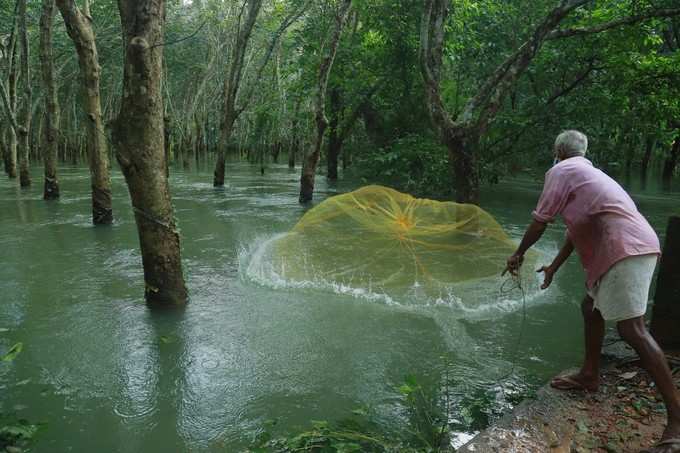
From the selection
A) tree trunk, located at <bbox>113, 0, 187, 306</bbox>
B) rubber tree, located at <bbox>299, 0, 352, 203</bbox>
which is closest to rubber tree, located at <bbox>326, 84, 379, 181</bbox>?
rubber tree, located at <bbox>299, 0, 352, 203</bbox>

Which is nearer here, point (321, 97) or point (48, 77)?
point (48, 77)

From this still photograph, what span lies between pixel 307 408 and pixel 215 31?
2574 cm

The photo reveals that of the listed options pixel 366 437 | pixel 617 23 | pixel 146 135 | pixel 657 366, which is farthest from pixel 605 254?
pixel 617 23

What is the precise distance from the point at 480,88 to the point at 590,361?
18.9 ft

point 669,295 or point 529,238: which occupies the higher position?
point 529,238

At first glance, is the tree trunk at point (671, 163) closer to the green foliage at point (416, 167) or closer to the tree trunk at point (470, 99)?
the green foliage at point (416, 167)

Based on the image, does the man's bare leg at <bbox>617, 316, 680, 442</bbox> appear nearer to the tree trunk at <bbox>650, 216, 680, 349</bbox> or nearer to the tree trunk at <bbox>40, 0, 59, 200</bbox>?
the tree trunk at <bbox>650, 216, 680, 349</bbox>

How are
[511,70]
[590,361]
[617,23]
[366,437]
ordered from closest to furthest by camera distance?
[366,437]
[590,361]
[617,23]
[511,70]

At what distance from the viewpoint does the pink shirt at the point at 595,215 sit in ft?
9.93

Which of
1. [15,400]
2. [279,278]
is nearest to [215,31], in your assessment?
[279,278]

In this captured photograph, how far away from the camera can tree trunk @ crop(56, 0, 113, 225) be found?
8266 millimetres

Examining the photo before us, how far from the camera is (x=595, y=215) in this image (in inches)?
124

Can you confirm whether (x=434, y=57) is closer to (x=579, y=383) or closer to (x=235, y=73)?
(x=579, y=383)

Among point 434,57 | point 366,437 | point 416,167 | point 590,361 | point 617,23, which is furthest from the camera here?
point 416,167
